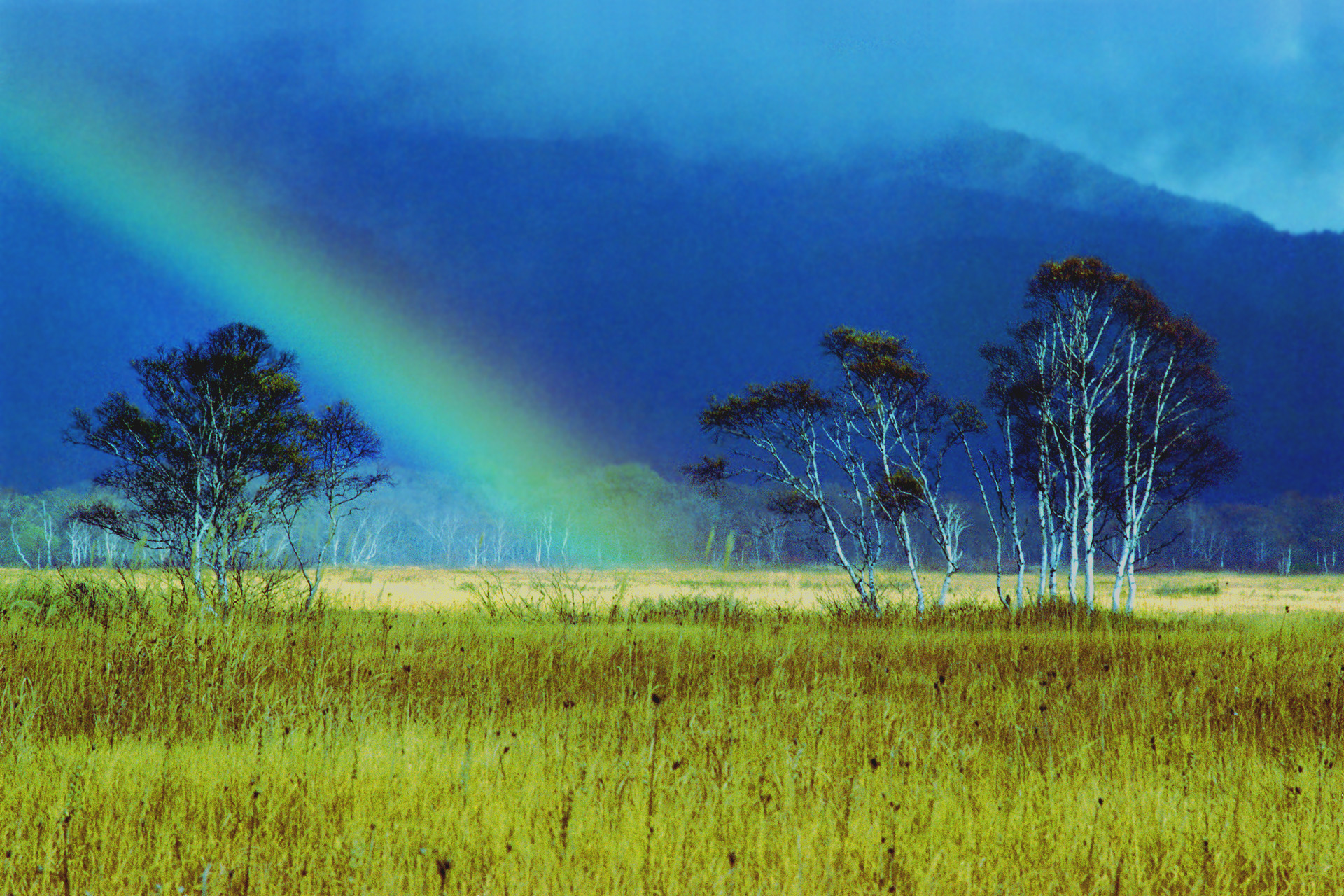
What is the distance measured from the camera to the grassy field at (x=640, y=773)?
292cm

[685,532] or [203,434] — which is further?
[685,532]

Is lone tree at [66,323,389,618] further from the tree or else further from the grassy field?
the grassy field

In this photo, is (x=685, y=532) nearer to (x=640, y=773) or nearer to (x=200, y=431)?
(x=200, y=431)

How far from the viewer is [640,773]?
3.76 m

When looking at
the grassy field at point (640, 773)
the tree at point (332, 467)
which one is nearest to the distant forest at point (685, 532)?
the tree at point (332, 467)

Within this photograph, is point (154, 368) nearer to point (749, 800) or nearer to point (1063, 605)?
point (749, 800)

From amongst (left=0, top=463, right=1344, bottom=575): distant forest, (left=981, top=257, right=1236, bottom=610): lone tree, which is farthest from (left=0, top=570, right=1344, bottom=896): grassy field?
(left=0, top=463, right=1344, bottom=575): distant forest

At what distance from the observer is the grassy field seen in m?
2.92

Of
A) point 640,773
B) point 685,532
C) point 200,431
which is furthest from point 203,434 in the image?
point 685,532

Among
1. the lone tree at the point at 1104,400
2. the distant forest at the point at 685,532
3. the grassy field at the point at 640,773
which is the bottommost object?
the distant forest at the point at 685,532

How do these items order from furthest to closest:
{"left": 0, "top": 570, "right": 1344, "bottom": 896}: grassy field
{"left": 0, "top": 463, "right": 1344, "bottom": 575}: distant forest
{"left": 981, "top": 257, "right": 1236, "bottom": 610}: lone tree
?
{"left": 0, "top": 463, "right": 1344, "bottom": 575}: distant forest
{"left": 981, "top": 257, "right": 1236, "bottom": 610}: lone tree
{"left": 0, "top": 570, "right": 1344, "bottom": 896}: grassy field

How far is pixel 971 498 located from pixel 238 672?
187 metres

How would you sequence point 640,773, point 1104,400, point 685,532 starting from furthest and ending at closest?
point 685,532 < point 1104,400 < point 640,773

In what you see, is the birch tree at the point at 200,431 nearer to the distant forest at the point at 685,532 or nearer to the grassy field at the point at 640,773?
the grassy field at the point at 640,773
